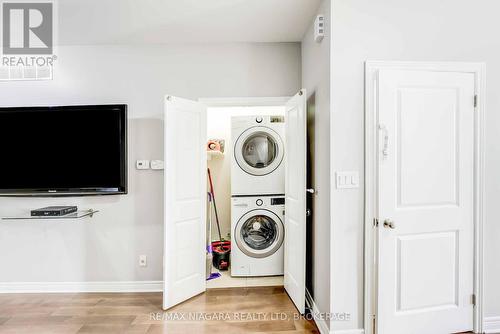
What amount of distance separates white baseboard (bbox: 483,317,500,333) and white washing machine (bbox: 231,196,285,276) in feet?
5.92

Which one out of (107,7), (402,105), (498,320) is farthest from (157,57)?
(498,320)

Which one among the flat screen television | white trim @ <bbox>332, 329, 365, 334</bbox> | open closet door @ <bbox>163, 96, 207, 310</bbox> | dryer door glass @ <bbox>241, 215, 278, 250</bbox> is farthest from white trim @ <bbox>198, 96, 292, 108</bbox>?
white trim @ <bbox>332, 329, 365, 334</bbox>

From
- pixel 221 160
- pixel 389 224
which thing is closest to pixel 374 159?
pixel 389 224

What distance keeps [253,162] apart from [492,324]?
8.23 ft

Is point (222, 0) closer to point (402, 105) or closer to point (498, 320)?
point (402, 105)

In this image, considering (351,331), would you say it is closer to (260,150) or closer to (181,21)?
(260,150)

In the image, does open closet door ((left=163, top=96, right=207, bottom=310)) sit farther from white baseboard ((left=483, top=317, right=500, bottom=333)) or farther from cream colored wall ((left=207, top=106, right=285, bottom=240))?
white baseboard ((left=483, top=317, right=500, bottom=333))

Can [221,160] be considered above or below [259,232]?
above

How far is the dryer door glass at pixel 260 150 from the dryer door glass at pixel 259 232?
2.17 feet

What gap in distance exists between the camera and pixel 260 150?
3.16 metres

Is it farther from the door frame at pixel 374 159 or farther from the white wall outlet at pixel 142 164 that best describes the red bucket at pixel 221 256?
the door frame at pixel 374 159

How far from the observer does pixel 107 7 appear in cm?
212

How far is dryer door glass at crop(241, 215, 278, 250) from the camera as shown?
10.2ft

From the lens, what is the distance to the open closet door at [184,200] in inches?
92.7
